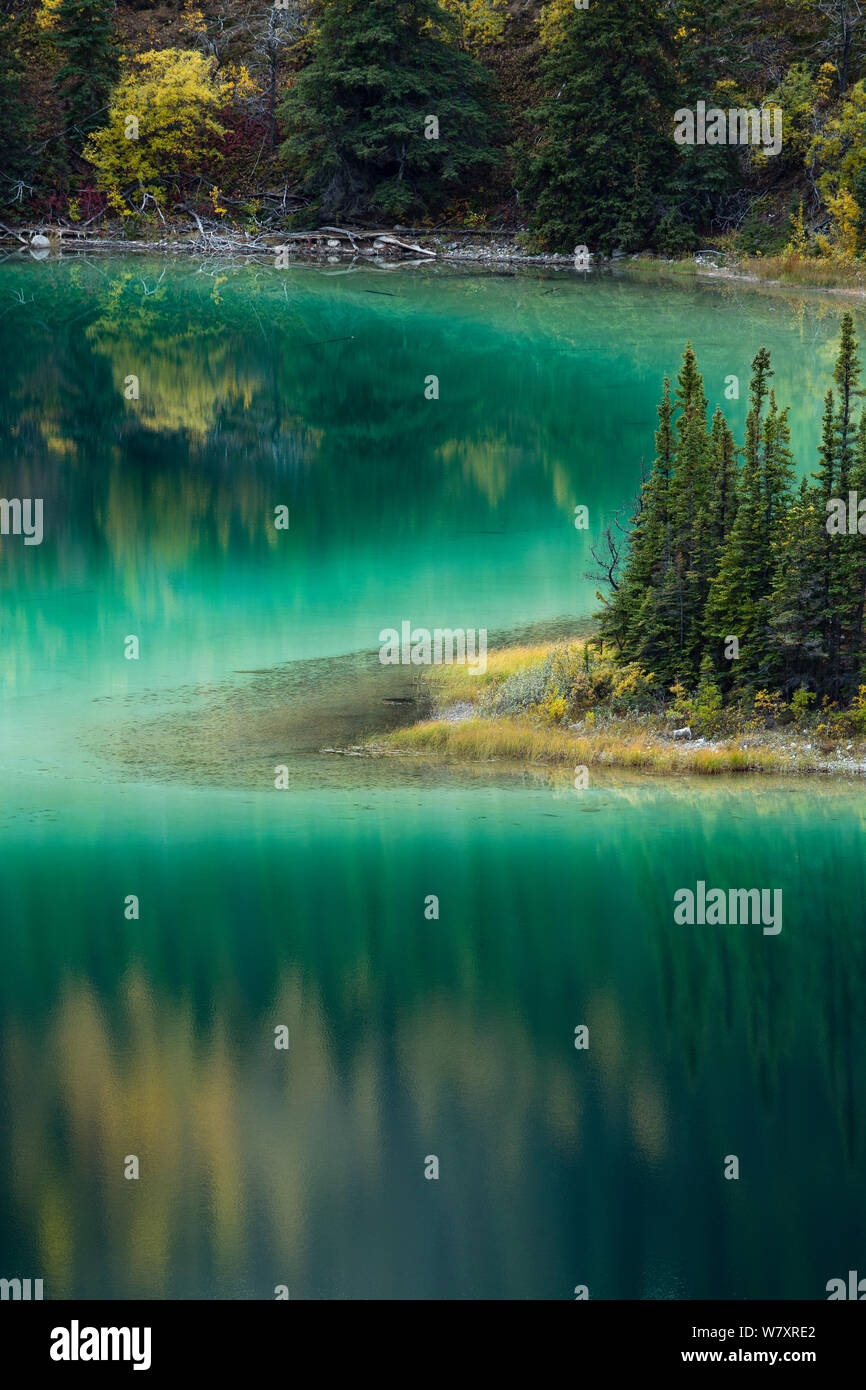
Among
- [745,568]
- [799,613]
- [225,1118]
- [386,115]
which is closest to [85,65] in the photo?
[386,115]

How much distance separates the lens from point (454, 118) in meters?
58.9

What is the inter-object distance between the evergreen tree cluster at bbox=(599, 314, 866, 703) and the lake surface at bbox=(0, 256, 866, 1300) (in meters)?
1.86

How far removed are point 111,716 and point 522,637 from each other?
5.39 m

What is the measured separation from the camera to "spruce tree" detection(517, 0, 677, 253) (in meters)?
52.8

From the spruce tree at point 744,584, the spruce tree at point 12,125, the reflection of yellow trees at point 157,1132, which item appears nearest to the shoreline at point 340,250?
the spruce tree at point 12,125

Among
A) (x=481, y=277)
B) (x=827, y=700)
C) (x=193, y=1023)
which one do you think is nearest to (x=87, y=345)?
(x=481, y=277)

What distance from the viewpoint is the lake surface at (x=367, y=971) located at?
9.34 m

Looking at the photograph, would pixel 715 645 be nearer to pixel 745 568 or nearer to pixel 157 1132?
pixel 745 568

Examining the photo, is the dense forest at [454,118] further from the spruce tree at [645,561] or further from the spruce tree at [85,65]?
the spruce tree at [645,561]

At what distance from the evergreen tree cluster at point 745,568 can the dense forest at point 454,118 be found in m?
33.8

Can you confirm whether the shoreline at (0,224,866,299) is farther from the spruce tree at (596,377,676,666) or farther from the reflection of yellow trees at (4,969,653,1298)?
the reflection of yellow trees at (4,969,653,1298)

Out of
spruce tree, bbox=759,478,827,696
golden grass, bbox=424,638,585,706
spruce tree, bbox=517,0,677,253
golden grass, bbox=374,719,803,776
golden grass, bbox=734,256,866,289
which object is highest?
spruce tree, bbox=517,0,677,253

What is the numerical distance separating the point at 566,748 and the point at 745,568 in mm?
2844

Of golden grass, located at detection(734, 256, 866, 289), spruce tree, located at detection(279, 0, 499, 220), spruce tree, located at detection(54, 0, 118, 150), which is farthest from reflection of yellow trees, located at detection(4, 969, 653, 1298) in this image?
spruce tree, located at detection(54, 0, 118, 150)
